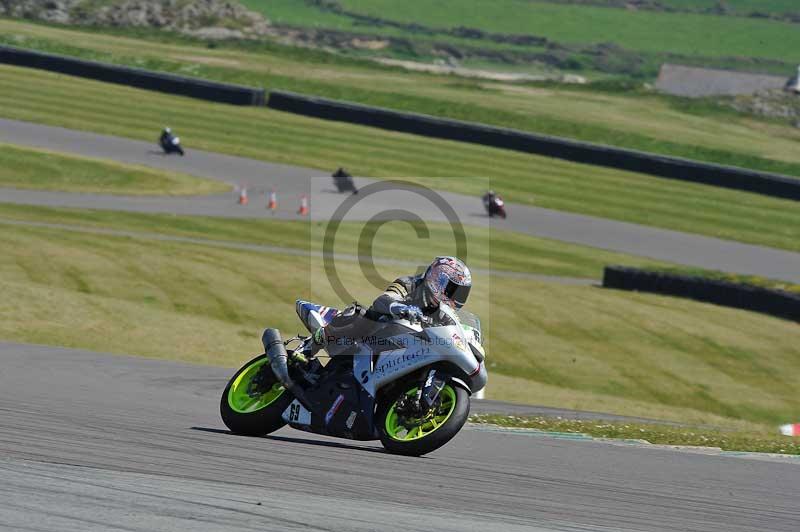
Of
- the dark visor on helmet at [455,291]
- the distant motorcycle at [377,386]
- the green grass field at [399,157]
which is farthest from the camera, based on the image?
the green grass field at [399,157]

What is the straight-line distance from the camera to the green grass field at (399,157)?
42.6 metres

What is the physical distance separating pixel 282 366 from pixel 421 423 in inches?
52.7

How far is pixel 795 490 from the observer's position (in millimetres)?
9070

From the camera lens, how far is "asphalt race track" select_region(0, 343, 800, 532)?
18.6ft

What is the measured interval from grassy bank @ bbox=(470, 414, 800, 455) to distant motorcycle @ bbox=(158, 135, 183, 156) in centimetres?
3136

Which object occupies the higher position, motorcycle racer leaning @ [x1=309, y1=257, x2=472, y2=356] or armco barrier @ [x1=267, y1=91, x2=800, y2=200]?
motorcycle racer leaning @ [x1=309, y1=257, x2=472, y2=356]

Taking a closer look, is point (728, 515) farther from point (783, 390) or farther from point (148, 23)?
point (148, 23)

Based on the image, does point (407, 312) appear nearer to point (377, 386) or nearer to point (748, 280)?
point (377, 386)

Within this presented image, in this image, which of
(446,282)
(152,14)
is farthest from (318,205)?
(152,14)

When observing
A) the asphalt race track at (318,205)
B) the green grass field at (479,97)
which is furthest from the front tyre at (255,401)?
the green grass field at (479,97)

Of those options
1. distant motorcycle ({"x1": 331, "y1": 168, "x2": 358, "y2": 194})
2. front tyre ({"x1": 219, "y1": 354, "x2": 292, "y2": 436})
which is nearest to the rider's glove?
front tyre ({"x1": 219, "y1": 354, "x2": 292, "y2": 436})

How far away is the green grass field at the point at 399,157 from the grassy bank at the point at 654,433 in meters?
26.0

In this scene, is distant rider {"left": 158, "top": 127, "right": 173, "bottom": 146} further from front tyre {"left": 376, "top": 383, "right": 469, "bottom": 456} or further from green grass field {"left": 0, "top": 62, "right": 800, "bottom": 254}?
front tyre {"left": 376, "top": 383, "right": 469, "bottom": 456}

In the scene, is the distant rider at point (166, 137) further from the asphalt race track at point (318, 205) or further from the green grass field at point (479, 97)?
the green grass field at point (479, 97)
